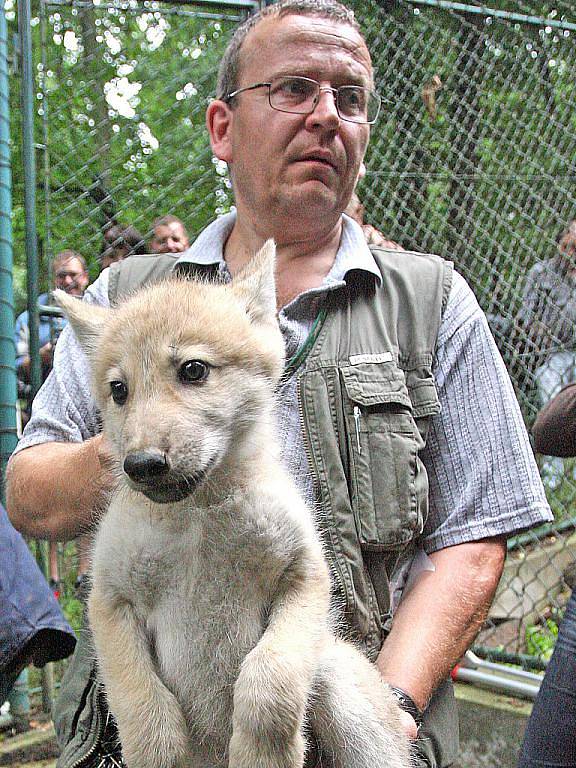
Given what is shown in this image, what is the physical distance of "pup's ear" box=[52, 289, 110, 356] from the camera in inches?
83.3

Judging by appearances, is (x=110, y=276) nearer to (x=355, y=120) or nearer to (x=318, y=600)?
(x=355, y=120)

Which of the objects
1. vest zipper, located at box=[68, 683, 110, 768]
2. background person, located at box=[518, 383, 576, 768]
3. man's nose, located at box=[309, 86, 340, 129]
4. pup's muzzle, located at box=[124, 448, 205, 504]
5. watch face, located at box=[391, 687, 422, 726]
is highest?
man's nose, located at box=[309, 86, 340, 129]

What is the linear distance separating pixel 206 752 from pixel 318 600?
46 centimetres

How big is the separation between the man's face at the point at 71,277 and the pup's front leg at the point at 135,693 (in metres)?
2.73

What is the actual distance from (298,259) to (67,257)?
2.40 m

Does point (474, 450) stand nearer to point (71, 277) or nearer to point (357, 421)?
point (357, 421)

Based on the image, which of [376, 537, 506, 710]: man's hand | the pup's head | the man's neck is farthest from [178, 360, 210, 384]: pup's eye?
[376, 537, 506, 710]: man's hand

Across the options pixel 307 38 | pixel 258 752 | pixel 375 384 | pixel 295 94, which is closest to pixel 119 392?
pixel 375 384

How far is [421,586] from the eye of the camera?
2.27 metres

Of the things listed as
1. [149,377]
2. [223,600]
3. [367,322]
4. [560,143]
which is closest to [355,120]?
[367,322]

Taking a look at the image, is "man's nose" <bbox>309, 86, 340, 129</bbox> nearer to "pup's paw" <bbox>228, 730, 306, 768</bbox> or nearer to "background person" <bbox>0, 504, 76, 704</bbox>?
"pup's paw" <bbox>228, 730, 306, 768</bbox>

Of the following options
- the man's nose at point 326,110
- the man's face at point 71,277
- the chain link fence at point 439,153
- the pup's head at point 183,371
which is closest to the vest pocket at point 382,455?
the pup's head at point 183,371

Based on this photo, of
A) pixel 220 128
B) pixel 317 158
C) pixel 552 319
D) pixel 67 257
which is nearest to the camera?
pixel 317 158

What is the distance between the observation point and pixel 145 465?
1.59 meters
